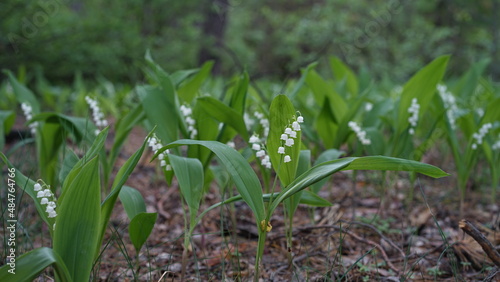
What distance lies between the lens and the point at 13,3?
5117 mm

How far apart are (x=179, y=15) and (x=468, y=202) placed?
5.87 meters

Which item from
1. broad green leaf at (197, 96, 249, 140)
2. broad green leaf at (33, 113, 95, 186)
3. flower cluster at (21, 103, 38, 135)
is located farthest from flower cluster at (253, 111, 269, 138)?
flower cluster at (21, 103, 38, 135)

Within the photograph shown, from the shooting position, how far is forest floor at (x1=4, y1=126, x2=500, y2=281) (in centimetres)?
183

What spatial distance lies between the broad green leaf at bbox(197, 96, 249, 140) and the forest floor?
0.49 meters

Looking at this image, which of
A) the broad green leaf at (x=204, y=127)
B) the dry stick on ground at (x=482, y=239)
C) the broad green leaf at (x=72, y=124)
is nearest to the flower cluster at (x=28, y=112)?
the broad green leaf at (x=72, y=124)

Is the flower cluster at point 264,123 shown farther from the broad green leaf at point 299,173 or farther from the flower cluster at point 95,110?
the flower cluster at point 95,110

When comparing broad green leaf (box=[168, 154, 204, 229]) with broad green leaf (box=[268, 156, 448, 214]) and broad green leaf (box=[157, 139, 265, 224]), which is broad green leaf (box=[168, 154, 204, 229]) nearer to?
broad green leaf (box=[157, 139, 265, 224])

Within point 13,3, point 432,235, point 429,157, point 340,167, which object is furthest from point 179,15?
point 340,167

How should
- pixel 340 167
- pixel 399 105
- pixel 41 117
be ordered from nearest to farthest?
pixel 340 167, pixel 41 117, pixel 399 105

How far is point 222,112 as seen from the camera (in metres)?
2.02

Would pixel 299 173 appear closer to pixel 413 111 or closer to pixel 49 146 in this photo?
pixel 413 111

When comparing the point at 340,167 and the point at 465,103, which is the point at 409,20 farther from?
the point at 340,167

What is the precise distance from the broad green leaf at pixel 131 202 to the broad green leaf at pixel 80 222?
1.25 feet

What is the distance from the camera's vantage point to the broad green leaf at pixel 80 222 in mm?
1268
